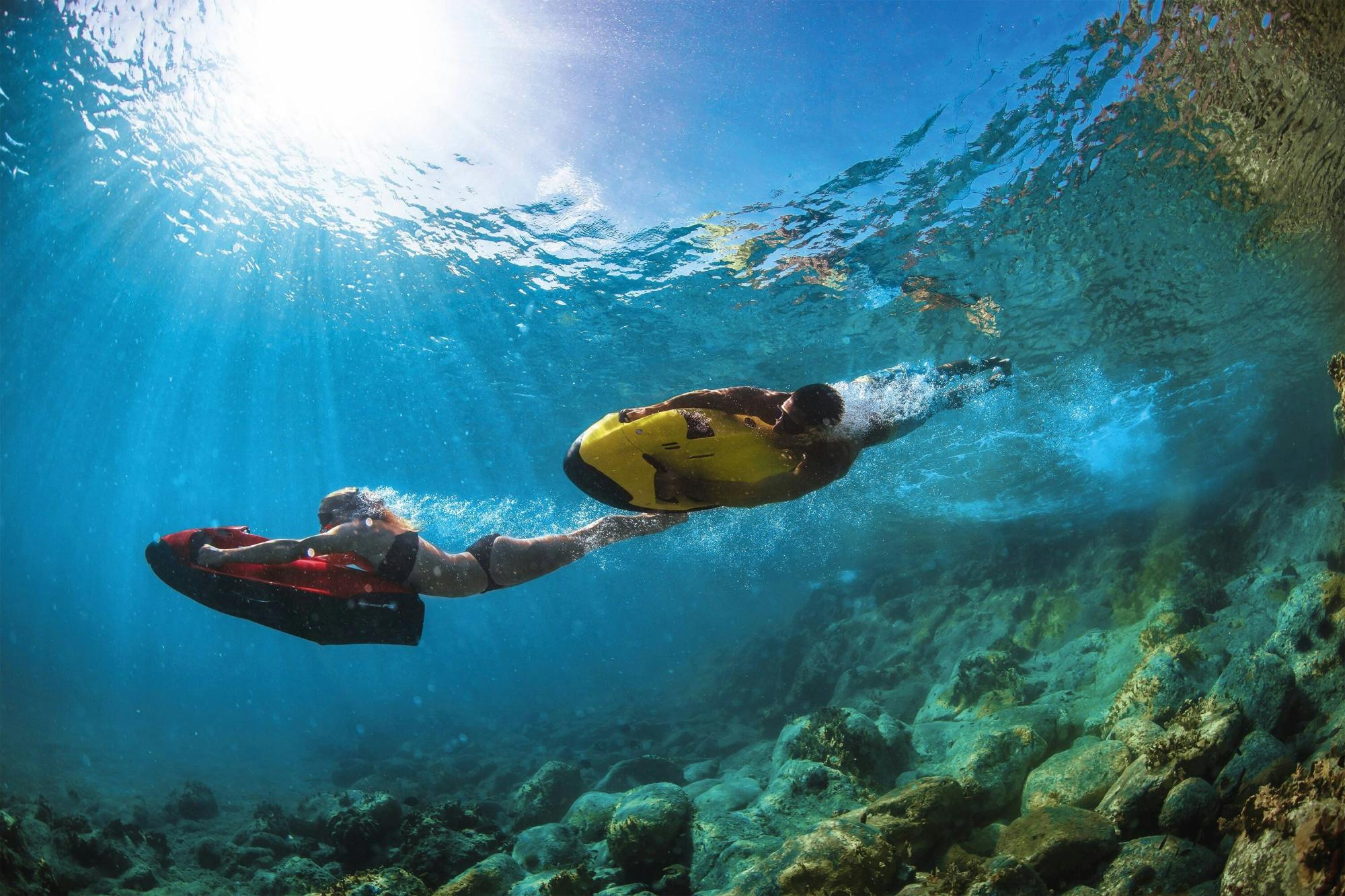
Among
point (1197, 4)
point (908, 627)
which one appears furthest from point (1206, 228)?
point (908, 627)

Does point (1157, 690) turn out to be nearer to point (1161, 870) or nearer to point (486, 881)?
point (1161, 870)

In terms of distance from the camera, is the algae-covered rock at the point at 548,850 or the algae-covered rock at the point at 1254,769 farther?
the algae-covered rock at the point at 548,850

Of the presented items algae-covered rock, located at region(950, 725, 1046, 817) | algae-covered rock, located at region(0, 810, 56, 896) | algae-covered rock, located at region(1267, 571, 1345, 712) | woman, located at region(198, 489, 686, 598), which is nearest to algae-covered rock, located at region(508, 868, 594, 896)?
woman, located at region(198, 489, 686, 598)

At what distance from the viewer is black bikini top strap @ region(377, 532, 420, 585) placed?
15.9 feet

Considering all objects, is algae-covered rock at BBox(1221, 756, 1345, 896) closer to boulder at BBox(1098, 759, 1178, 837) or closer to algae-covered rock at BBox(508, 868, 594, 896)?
boulder at BBox(1098, 759, 1178, 837)

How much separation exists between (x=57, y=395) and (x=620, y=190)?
30209mm

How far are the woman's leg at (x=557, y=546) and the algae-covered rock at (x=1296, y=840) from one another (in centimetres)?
461

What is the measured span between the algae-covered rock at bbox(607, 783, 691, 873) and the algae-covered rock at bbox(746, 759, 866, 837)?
107 centimetres

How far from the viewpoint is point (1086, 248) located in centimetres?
1188

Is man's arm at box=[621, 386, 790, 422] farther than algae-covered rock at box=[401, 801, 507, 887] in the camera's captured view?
No

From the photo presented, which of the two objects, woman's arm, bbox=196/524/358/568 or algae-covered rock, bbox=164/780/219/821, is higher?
woman's arm, bbox=196/524/358/568

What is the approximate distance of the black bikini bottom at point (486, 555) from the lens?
5.32 meters

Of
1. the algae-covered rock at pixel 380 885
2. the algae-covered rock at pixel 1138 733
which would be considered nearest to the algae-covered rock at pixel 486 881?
the algae-covered rock at pixel 380 885

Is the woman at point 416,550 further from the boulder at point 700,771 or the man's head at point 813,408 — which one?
the boulder at point 700,771
